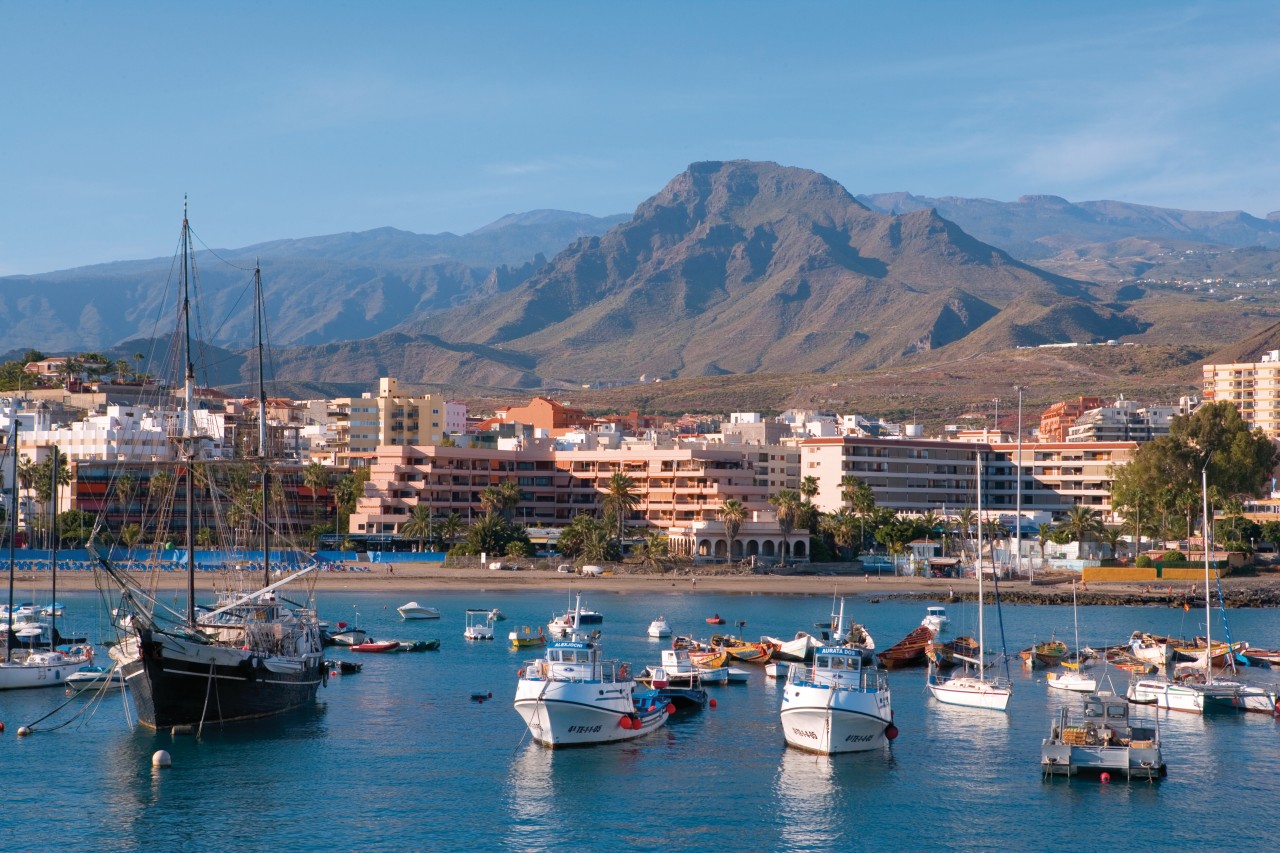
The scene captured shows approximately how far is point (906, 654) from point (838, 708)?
31.2 m

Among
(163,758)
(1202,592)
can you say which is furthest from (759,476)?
(163,758)

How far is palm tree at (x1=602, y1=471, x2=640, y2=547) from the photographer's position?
164125mm

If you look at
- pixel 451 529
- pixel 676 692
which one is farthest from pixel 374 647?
pixel 451 529

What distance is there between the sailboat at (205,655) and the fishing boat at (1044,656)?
41270 mm

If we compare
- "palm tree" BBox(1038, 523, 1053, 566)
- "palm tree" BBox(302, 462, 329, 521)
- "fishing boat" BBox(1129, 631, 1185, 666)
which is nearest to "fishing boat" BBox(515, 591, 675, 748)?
"fishing boat" BBox(1129, 631, 1185, 666)

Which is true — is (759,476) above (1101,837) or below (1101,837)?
above

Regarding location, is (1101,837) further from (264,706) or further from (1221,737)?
(264,706)

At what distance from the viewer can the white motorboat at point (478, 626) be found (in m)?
100

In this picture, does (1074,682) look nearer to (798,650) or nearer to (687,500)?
(798,650)

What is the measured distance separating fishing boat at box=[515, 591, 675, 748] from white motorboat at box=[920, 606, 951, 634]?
37512mm

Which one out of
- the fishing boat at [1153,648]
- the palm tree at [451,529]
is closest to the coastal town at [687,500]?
the palm tree at [451,529]

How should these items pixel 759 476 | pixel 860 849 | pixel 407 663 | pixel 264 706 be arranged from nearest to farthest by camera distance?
pixel 860 849, pixel 264 706, pixel 407 663, pixel 759 476

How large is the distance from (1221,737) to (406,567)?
101 metres

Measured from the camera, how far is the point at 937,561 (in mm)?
158000
